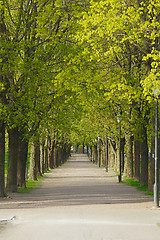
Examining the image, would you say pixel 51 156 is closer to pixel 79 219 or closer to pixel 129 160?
pixel 129 160

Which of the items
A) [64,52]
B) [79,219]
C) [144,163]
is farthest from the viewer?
[144,163]

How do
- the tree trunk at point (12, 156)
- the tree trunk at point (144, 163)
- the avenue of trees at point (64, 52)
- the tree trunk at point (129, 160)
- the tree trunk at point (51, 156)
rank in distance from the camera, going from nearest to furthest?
the avenue of trees at point (64, 52) → the tree trunk at point (12, 156) → the tree trunk at point (144, 163) → the tree trunk at point (129, 160) → the tree trunk at point (51, 156)

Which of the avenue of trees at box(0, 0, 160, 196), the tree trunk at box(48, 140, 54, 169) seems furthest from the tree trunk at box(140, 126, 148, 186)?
the tree trunk at box(48, 140, 54, 169)

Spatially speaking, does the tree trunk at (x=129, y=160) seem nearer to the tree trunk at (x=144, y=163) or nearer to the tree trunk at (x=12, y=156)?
the tree trunk at (x=144, y=163)

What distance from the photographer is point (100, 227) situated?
14250 millimetres

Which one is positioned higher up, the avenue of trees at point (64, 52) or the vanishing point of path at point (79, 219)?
the avenue of trees at point (64, 52)

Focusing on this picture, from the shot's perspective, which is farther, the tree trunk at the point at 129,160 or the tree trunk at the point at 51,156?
the tree trunk at the point at 51,156

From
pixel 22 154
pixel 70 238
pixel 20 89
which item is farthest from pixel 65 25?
pixel 70 238

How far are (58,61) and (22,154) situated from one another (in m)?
7.40

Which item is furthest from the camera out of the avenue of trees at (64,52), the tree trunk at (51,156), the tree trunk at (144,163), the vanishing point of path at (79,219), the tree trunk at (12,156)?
the tree trunk at (51,156)

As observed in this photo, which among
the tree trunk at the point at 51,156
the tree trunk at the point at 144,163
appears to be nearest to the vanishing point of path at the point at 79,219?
the tree trunk at the point at 144,163

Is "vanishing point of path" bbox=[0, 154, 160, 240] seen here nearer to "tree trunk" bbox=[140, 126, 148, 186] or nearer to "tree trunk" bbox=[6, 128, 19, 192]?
"tree trunk" bbox=[6, 128, 19, 192]

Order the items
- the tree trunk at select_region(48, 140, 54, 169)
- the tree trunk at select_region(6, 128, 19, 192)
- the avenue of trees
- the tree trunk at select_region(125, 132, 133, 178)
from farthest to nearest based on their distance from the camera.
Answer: the tree trunk at select_region(48, 140, 54, 169) → the tree trunk at select_region(125, 132, 133, 178) → the tree trunk at select_region(6, 128, 19, 192) → the avenue of trees

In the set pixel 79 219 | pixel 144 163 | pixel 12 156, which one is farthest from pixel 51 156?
pixel 79 219
